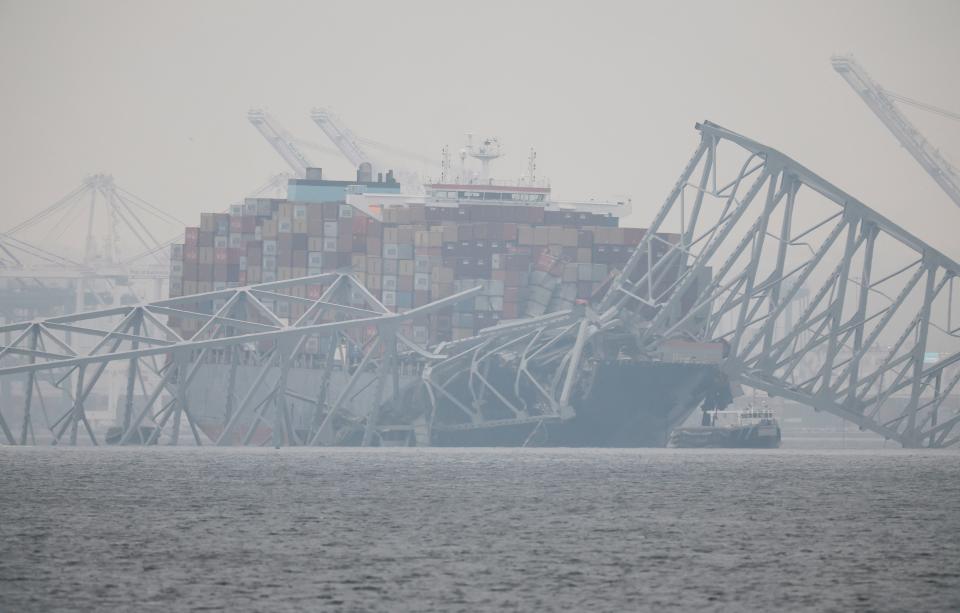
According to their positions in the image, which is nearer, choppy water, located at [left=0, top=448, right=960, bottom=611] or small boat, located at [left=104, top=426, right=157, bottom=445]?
choppy water, located at [left=0, top=448, right=960, bottom=611]

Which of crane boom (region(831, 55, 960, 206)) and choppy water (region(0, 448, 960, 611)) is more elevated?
crane boom (region(831, 55, 960, 206))

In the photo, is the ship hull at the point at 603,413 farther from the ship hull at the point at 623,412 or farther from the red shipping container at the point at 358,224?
the red shipping container at the point at 358,224

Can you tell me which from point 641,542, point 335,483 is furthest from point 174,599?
point 335,483

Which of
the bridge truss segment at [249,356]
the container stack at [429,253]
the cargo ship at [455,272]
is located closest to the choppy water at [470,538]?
the bridge truss segment at [249,356]

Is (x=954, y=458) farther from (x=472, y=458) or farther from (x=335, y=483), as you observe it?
(x=335, y=483)

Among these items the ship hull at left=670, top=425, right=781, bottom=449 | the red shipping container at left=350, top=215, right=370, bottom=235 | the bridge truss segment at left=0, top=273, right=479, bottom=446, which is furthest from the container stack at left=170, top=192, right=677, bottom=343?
the ship hull at left=670, top=425, right=781, bottom=449

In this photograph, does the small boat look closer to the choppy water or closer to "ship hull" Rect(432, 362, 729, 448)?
"ship hull" Rect(432, 362, 729, 448)
